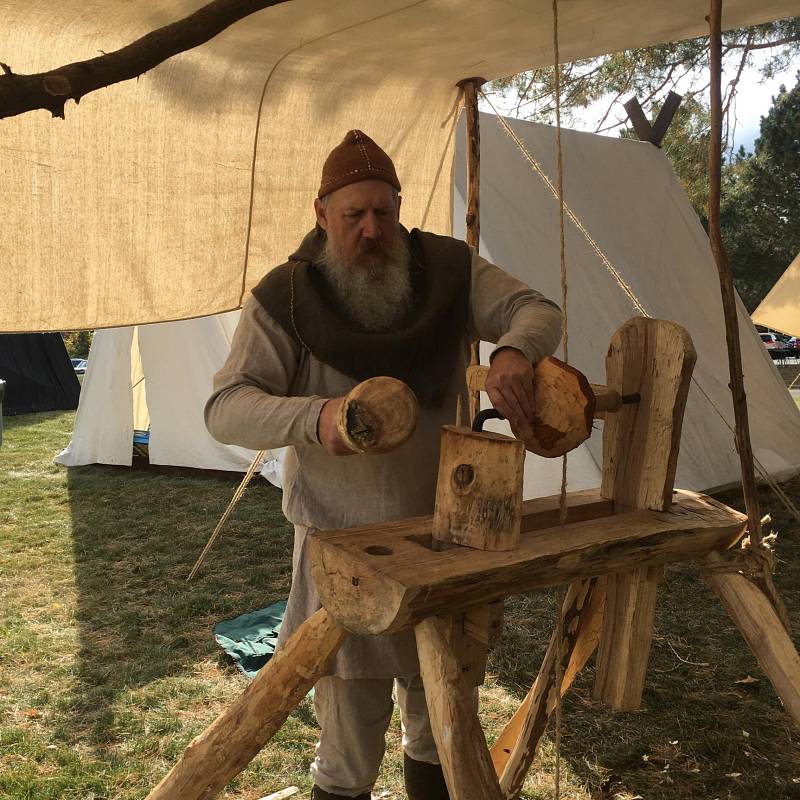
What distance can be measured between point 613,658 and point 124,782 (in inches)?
62.1

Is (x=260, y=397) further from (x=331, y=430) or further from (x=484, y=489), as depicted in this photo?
(x=484, y=489)

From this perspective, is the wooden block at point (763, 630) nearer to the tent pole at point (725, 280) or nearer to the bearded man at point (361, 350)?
the tent pole at point (725, 280)

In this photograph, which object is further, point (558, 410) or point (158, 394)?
point (158, 394)

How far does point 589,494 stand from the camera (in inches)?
64.6

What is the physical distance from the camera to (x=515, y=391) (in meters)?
1.37

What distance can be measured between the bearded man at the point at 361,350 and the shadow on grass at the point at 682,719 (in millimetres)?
1006

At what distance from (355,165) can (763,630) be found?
45.9 inches

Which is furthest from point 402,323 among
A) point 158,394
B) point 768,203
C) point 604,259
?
point 768,203

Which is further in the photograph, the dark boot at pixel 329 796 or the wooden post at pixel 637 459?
the dark boot at pixel 329 796

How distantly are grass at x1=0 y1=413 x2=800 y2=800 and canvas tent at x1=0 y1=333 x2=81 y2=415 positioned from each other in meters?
6.15

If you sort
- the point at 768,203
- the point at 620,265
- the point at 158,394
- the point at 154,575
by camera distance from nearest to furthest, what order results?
1. the point at 154,575
2. the point at 620,265
3. the point at 158,394
4. the point at 768,203

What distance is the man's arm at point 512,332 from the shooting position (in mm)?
1379

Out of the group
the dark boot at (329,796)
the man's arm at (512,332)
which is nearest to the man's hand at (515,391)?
the man's arm at (512,332)

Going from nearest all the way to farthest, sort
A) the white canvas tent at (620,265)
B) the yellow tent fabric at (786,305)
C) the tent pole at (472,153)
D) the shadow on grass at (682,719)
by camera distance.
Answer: the shadow on grass at (682,719) < the tent pole at (472,153) < the white canvas tent at (620,265) < the yellow tent fabric at (786,305)
